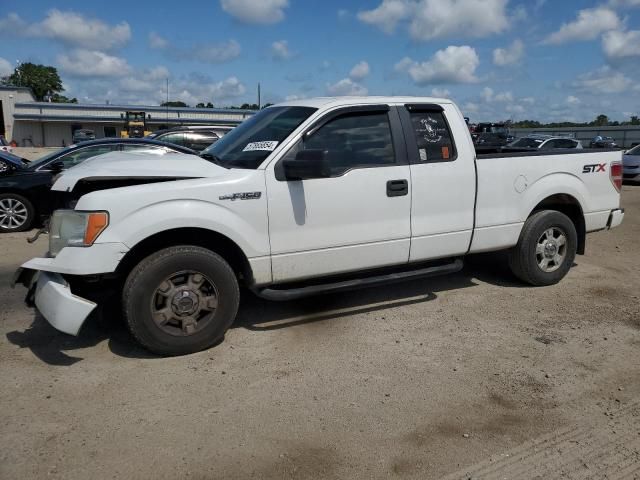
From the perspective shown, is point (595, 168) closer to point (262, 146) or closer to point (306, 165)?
point (306, 165)

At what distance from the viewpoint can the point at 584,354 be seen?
428 centimetres

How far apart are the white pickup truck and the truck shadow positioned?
34 centimetres

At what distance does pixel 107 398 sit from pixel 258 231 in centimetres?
161

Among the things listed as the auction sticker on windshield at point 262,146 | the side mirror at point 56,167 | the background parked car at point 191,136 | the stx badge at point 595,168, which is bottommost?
the stx badge at point 595,168

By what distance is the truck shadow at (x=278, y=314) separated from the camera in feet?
14.2

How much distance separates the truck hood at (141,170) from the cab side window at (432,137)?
1833 mm

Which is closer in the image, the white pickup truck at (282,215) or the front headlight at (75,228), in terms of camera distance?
the front headlight at (75,228)

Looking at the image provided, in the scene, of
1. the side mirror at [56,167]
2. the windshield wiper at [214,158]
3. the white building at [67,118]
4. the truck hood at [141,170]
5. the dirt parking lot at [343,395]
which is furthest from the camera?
the white building at [67,118]

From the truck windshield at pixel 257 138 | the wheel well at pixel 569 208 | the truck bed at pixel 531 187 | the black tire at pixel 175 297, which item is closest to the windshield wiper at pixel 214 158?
the truck windshield at pixel 257 138

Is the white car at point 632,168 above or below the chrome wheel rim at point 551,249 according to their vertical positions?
above

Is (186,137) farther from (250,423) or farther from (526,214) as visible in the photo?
(250,423)

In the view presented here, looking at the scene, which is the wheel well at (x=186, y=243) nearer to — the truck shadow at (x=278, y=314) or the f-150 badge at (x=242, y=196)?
the f-150 badge at (x=242, y=196)

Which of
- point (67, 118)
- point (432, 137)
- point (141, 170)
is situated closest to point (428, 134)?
point (432, 137)

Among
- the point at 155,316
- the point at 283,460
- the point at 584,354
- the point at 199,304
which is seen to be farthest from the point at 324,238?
the point at 584,354
